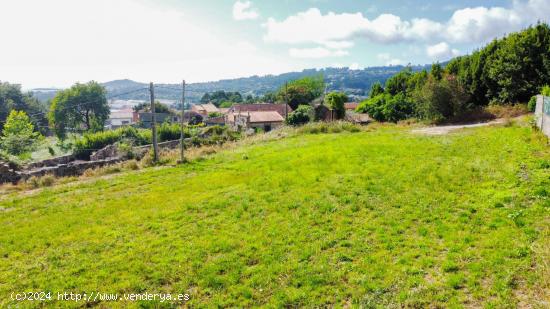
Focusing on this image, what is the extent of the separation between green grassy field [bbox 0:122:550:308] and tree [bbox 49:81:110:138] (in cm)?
6378

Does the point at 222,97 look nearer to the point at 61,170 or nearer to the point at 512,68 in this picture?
the point at 61,170

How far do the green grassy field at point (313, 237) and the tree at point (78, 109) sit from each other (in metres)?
63.8

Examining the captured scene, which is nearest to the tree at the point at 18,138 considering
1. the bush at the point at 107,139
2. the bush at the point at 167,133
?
the bush at the point at 107,139

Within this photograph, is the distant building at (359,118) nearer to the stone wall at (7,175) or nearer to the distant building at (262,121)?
the distant building at (262,121)

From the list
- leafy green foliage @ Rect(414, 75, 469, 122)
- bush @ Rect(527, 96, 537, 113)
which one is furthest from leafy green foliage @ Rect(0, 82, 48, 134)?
bush @ Rect(527, 96, 537, 113)

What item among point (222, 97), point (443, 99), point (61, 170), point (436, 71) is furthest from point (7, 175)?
point (222, 97)

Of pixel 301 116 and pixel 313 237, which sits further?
pixel 301 116

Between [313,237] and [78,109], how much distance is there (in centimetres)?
7506

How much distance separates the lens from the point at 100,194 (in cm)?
1220

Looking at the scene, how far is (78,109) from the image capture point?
225 feet

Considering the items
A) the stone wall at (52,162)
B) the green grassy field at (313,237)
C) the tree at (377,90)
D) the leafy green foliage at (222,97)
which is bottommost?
the stone wall at (52,162)

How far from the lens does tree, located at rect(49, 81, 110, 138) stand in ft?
217

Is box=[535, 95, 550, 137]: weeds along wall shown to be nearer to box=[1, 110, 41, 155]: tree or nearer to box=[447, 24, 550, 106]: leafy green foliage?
box=[447, 24, 550, 106]: leafy green foliage

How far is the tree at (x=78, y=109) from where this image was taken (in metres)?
66.2
